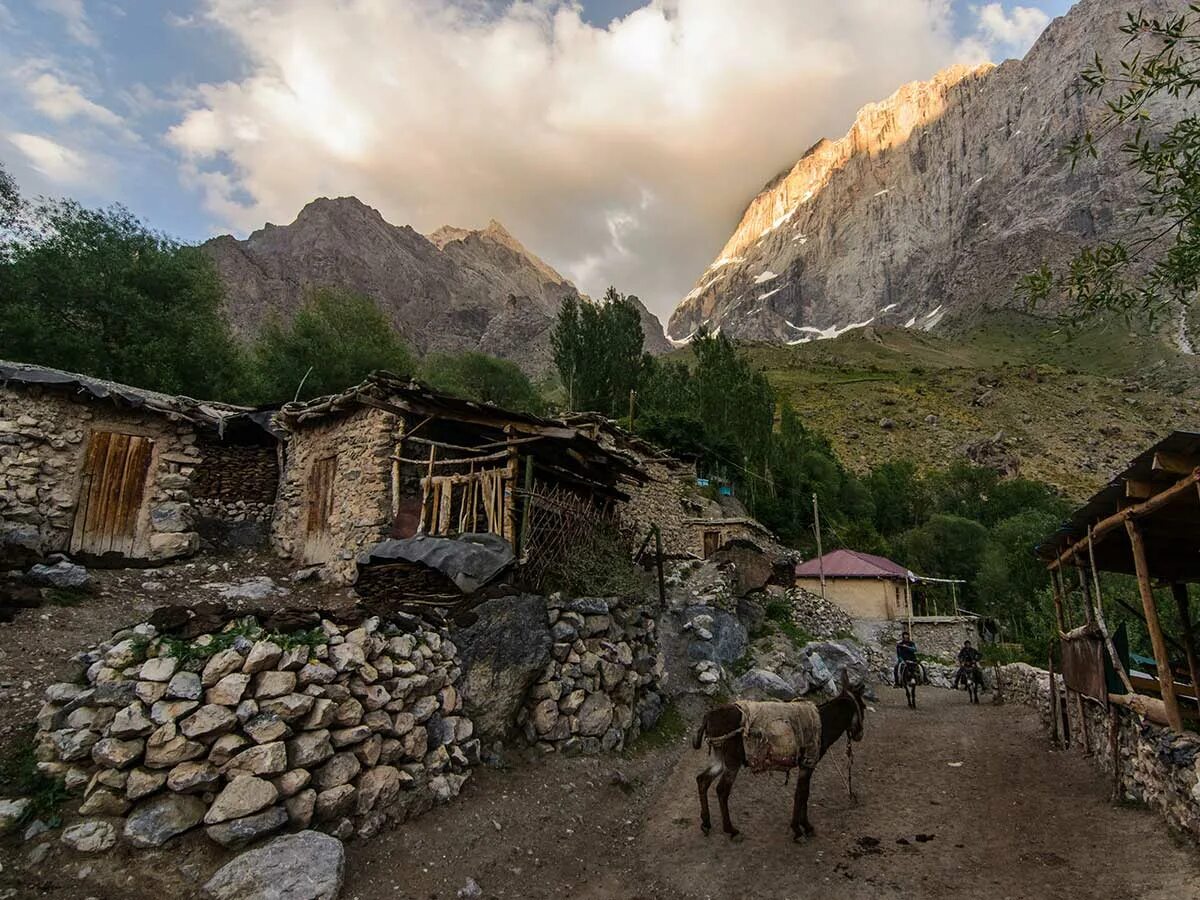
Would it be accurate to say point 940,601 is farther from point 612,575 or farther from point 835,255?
point 835,255

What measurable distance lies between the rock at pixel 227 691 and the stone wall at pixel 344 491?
5.93m

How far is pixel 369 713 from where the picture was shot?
6.05m

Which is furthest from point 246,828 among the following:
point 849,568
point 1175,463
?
point 849,568

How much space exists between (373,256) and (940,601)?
117794mm

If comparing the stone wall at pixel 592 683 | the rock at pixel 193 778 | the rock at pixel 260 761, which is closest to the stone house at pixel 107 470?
the rock at pixel 193 778

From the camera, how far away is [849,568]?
2836 centimetres

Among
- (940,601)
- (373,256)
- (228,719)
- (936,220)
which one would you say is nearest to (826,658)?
(228,719)

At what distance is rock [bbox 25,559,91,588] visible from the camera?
9.17 metres

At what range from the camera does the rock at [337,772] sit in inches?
213

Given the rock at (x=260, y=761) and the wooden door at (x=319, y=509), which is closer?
the rock at (x=260, y=761)

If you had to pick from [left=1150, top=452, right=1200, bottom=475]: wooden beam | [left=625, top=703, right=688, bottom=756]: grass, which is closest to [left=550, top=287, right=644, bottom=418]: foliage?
[left=625, top=703, right=688, bottom=756]: grass

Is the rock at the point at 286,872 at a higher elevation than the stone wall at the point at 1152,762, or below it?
below

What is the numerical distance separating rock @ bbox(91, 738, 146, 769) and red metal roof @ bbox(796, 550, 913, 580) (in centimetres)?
2617

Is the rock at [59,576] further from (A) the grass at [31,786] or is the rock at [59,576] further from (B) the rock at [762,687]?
(B) the rock at [762,687]
